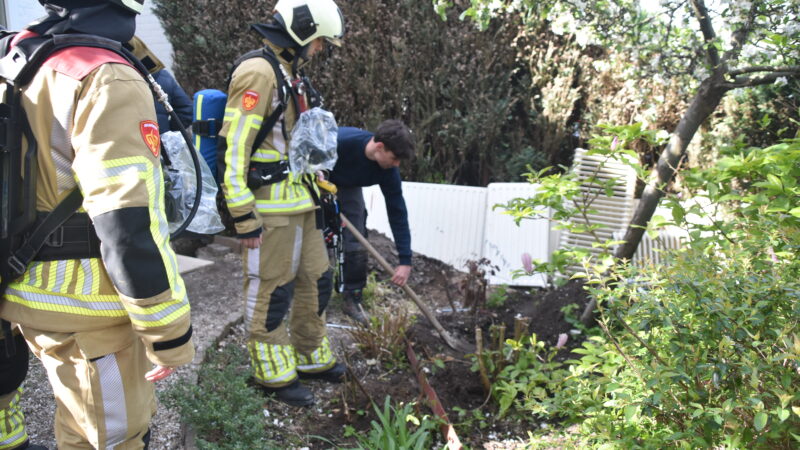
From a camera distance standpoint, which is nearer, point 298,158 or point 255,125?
point 255,125

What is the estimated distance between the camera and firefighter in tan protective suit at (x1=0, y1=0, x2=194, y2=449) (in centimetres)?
186

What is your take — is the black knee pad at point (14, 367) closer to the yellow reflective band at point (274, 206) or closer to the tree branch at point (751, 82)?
the yellow reflective band at point (274, 206)

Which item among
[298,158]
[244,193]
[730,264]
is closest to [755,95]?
[730,264]

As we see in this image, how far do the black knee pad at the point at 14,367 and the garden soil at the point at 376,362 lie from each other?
0.70m

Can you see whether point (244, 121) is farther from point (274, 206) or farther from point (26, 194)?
point (26, 194)

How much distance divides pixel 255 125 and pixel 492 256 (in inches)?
131

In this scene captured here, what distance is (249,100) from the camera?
3.07 meters

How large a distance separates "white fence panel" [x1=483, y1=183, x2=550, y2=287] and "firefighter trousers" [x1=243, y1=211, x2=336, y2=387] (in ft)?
7.72

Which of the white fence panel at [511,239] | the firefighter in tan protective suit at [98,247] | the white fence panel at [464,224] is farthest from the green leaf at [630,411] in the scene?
the white fence panel at [464,224]

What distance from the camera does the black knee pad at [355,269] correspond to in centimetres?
496

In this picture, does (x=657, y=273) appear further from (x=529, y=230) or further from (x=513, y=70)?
(x=513, y=70)

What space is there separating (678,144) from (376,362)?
7.33ft

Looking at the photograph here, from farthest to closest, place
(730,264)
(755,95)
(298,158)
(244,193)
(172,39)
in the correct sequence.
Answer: (172,39) < (755,95) < (298,158) < (244,193) < (730,264)

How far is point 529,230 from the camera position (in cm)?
577
